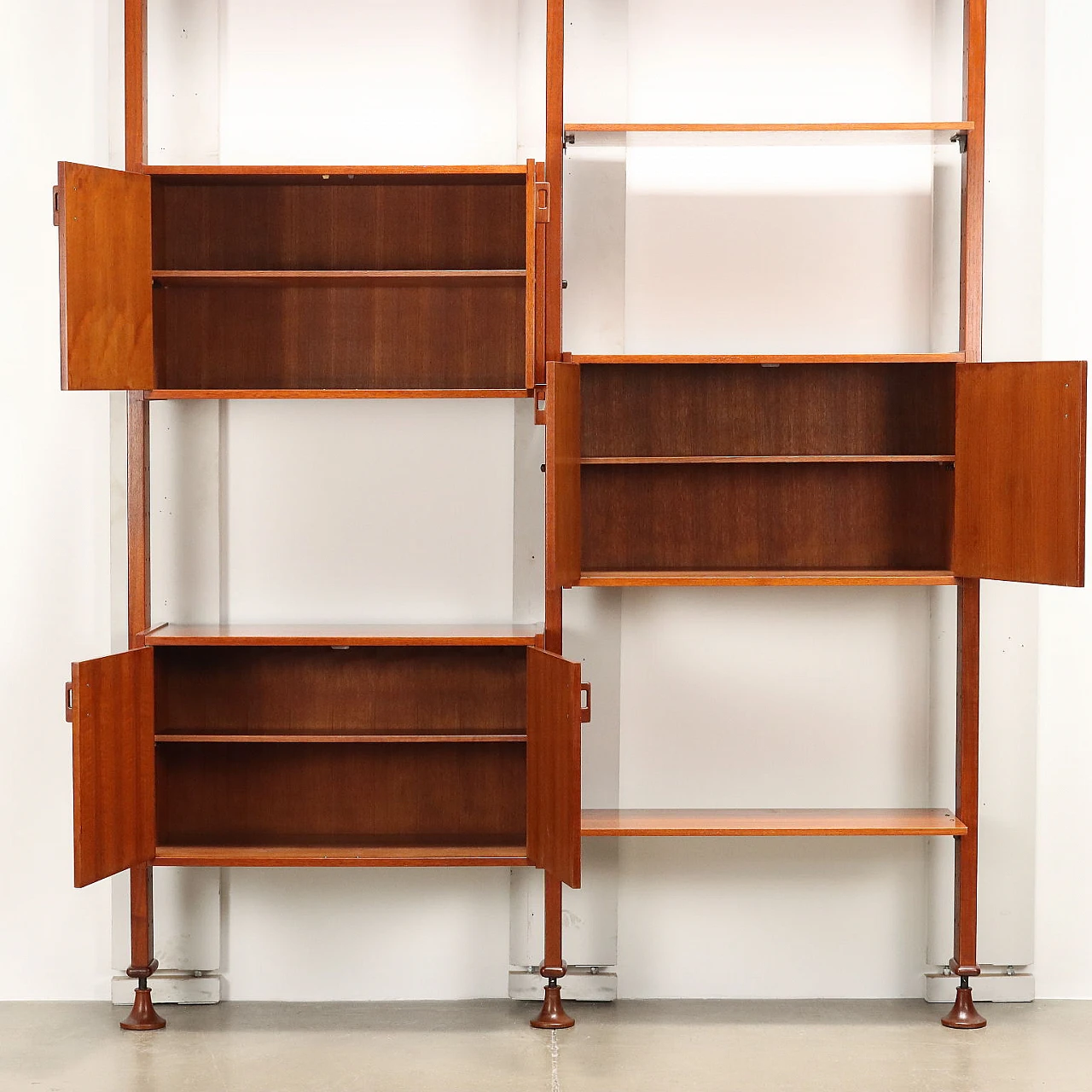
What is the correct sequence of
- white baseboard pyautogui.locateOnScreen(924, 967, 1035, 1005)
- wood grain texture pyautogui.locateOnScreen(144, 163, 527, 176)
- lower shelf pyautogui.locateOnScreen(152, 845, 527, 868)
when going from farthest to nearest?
white baseboard pyautogui.locateOnScreen(924, 967, 1035, 1005) → lower shelf pyautogui.locateOnScreen(152, 845, 527, 868) → wood grain texture pyautogui.locateOnScreen(144, 163, 527, 176)

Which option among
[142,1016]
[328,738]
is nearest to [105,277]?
[328,738]

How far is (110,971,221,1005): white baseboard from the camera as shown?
157 inches

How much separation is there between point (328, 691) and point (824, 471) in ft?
5.66

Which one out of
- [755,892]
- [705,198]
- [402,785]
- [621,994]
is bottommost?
[621,994]

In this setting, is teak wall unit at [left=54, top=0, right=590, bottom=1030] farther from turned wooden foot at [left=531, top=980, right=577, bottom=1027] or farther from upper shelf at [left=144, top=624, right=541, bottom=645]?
turned wooden foot at [left=531, top=980, right=577, bottom=1027]

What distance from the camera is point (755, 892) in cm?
409

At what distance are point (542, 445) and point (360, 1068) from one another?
75.0 inches

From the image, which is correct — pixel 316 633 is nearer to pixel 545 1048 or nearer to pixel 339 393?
pixel 339 393

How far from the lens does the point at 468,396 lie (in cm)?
362

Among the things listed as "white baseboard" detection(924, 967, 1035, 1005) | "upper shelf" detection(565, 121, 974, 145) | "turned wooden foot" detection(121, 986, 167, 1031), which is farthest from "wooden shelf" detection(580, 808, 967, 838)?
"upper shelf" detection(565, 121, 974, 145)

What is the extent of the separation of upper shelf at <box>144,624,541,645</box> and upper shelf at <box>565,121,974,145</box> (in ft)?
4.92

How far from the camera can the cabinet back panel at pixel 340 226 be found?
3916mm

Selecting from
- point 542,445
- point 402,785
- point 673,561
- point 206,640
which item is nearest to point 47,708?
point 206,640

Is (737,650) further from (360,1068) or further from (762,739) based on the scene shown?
(360,1068)
